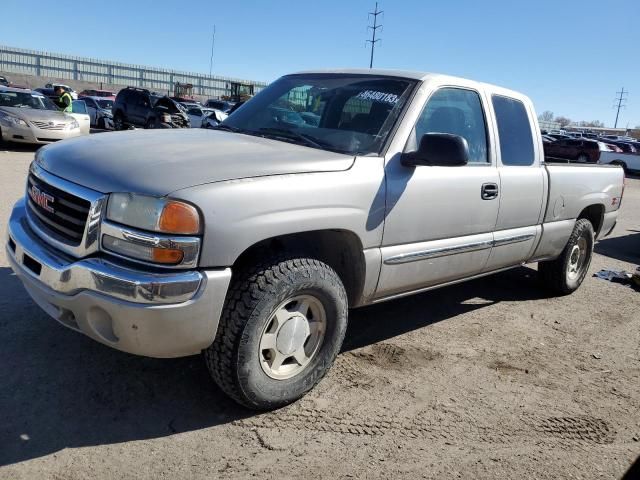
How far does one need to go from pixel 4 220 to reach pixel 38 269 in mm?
3907

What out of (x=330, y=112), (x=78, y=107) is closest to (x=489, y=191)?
(x=330, y=112)

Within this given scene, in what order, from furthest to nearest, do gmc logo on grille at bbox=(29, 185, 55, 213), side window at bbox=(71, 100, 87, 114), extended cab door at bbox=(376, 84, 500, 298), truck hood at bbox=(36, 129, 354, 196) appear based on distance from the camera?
1. side window at bbox=(71, 100, 87, 114)
2. extended cab door at bbox=(376, 84, 500, 298)
3. gmc logo on grille at bbox=(29, 185, 55, 213)
4. truck hood at bbox=(36, 129, 354, 196)

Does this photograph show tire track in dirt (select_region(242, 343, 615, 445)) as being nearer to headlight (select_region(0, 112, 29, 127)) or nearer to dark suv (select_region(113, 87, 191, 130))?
headlight (select_region(0, 112, 29, 127))

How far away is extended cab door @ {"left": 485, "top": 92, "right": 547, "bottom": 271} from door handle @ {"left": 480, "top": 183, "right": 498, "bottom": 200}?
10 centimetres

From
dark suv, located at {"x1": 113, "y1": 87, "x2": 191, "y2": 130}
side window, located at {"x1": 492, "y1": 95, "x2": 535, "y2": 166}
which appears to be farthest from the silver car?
side window, located at {"x1": 492, "y1": 95, "x2": 535, "y2": 166}

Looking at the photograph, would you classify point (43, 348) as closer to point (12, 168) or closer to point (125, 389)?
point (125, 389)

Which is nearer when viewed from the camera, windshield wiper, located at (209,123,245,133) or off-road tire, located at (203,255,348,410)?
off-road tire, located at (203,255,348,410)

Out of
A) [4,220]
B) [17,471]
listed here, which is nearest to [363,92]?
[17,471]

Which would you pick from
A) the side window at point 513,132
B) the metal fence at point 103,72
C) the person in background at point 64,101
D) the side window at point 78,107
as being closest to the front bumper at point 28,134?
the person in background at point 64,101

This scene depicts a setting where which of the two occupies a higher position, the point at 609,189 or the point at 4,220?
the point at 609,189

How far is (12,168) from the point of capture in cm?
986

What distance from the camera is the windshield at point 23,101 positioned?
12.7 m

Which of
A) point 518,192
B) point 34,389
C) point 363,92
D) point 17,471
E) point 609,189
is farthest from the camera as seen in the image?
point 609,189

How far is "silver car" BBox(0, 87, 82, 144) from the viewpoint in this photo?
11930 millimetres
